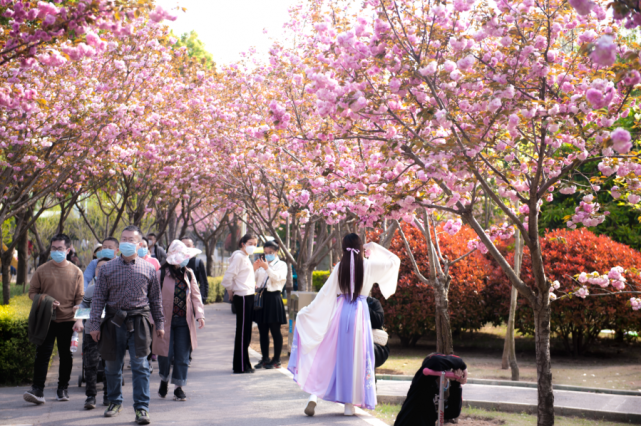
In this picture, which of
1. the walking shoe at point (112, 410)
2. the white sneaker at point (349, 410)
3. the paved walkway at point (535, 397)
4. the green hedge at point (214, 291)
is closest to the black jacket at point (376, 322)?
the white sneaker at point (349, 410)

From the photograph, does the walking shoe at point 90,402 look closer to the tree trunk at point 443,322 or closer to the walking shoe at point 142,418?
the walking shoe at point 142,418

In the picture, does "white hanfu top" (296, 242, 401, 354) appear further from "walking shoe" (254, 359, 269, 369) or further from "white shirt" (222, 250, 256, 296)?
"walking shoe" (254, 359, 269, 369)

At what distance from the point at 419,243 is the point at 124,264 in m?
6.79

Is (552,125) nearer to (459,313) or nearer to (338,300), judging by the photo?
(338,300)

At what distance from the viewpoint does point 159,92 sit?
1257 centimetres

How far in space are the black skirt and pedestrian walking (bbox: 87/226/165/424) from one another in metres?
3.38

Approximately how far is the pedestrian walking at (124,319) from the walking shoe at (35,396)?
1.01 metres

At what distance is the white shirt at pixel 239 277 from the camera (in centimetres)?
912

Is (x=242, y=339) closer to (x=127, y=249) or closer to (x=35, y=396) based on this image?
(x=35, y=396)

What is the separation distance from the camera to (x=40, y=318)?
6.76 m

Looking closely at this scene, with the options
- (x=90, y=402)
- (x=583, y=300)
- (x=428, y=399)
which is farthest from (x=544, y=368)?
(x=583, y=300)

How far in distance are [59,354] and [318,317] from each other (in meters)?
3.00

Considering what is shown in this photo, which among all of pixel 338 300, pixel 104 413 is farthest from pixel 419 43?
pixel 104 413

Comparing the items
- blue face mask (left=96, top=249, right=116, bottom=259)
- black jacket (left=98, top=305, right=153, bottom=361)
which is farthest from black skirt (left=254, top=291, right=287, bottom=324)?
black jacket (left=98, top=305, right=153, bottom=361)
